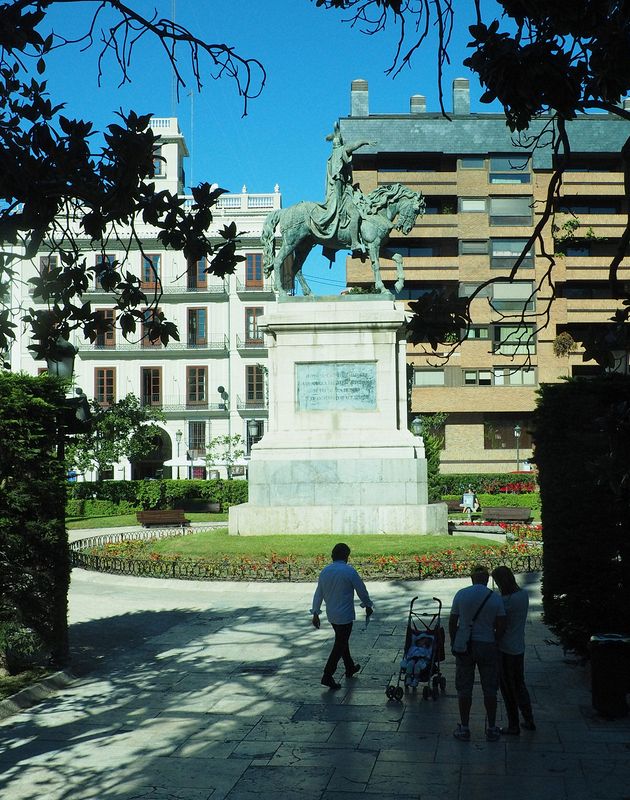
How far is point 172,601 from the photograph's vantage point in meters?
17.8

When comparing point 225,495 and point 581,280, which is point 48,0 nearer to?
point 225,495

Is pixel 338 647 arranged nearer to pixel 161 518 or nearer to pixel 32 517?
pixel 32 517

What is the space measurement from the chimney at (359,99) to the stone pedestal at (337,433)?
175 ft

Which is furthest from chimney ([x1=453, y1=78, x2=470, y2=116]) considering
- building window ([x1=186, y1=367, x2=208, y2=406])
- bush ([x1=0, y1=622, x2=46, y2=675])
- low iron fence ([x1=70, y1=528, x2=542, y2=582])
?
bush ([x1=0, y1=622, x2=46, y2=675])

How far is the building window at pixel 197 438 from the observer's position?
69438 millimetres

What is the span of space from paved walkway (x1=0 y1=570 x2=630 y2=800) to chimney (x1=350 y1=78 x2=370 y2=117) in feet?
215

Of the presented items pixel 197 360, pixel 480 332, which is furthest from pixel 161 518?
pixel 480 332

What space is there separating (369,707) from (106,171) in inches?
234

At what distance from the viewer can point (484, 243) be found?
71375 millimetres

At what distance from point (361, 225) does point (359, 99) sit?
2065 inches

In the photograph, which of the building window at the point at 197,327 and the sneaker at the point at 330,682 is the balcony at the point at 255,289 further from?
the sneaker at the point at 330,682

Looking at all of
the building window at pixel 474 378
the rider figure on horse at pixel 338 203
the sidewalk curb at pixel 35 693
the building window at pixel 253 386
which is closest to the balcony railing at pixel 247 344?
the building window at pixel 253 386

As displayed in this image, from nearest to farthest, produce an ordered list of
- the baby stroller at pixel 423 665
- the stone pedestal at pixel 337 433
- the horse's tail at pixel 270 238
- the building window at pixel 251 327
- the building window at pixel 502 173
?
the baby stroller at pixel 423 665, the stone pedestal at pixel 337 433, the horse's tail at pixel 270 238, the building window at pixel 251 327, the building window at pixel 502 173

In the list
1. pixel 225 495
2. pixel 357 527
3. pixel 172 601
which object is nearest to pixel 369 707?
pixel 172 601
